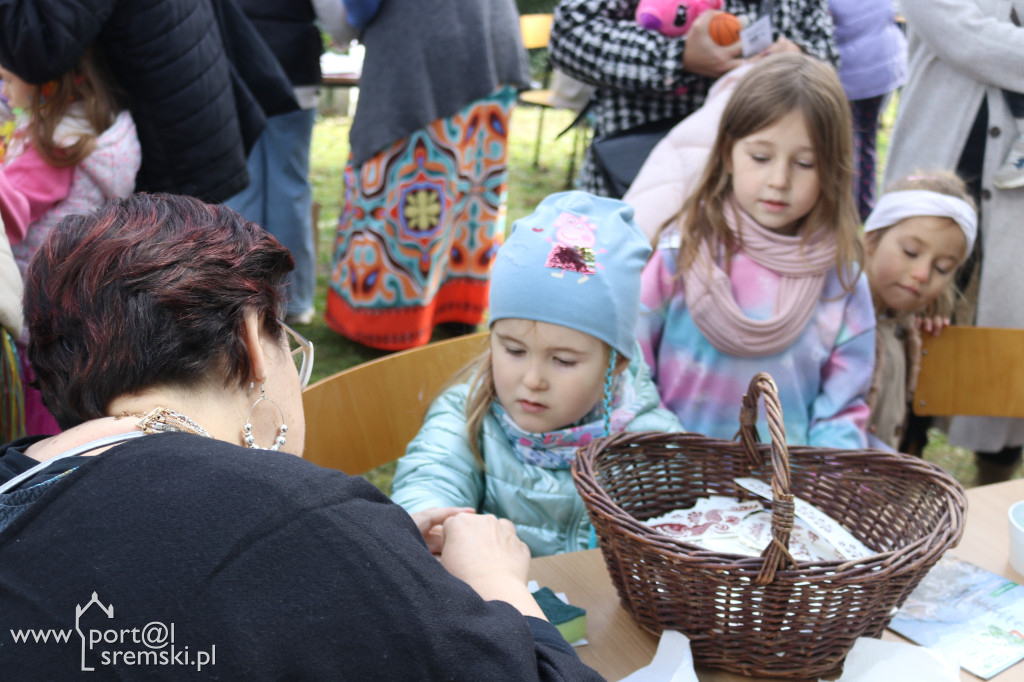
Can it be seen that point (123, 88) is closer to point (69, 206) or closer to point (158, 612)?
point (69, 206)

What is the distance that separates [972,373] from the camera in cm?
231

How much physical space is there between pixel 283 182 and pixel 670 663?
10.8 feet

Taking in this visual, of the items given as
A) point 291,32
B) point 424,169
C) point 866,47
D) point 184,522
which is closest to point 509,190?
point 424,169

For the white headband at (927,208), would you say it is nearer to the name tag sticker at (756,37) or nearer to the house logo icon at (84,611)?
the name tag sticker at (756,37)

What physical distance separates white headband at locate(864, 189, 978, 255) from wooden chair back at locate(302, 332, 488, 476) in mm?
1265

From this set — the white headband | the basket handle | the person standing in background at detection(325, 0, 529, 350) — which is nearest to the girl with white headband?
the white headband

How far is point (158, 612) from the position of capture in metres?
0.77

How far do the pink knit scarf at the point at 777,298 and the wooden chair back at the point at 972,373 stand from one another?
439 millimetres

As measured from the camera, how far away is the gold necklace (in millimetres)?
930

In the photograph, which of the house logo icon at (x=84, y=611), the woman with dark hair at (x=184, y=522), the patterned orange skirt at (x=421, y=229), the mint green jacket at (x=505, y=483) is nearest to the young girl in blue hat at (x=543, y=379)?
the mint green jacket at (x=505, y=483)

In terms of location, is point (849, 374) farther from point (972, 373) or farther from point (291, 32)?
point (291, 32)

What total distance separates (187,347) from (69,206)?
1.58m

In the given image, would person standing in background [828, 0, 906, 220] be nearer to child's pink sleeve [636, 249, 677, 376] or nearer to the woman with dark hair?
child's pink sleeve [636, 249, 677, 376]

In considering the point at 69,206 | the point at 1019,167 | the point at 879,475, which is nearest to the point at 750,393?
the point at 879,475
